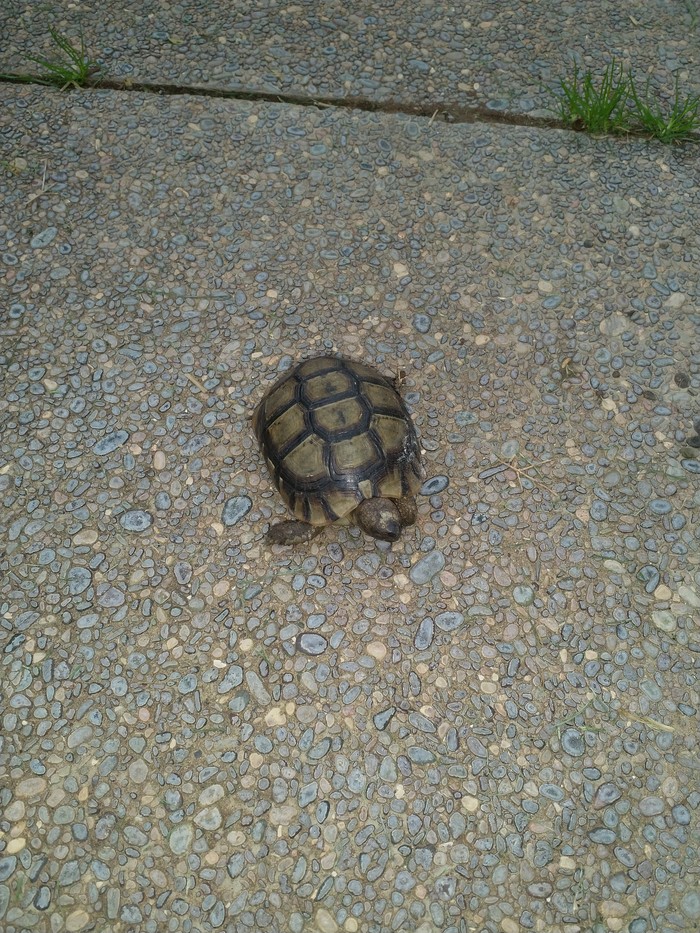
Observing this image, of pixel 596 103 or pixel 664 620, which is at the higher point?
pixel 596 103

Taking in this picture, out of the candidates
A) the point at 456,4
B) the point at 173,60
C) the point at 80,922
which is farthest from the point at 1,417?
the point at 456,4

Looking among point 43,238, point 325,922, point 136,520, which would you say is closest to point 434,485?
point 136,520

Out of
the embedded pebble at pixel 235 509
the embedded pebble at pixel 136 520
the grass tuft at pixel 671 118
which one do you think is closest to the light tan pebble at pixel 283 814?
the embedded pebble at pixel 235 509

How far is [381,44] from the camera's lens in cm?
400

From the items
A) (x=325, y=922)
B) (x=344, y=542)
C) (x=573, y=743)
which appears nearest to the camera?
(x=325, y=922)

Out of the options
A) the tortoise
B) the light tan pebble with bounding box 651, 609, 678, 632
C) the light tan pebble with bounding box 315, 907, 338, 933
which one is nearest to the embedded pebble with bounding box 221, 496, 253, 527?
the tortoise

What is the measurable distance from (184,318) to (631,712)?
2358 millimetres

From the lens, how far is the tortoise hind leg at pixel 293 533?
9.16 ft

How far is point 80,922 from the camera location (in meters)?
2.27

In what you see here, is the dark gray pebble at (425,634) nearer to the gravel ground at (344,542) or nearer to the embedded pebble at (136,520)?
the gravel ground at (344,542)

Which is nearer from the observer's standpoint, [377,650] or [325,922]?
[325,922]

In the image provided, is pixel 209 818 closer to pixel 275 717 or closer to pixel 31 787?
pixel 275 717

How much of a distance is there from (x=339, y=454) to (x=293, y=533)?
1.13ft

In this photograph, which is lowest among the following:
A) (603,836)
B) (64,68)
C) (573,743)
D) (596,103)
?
(603,836)
